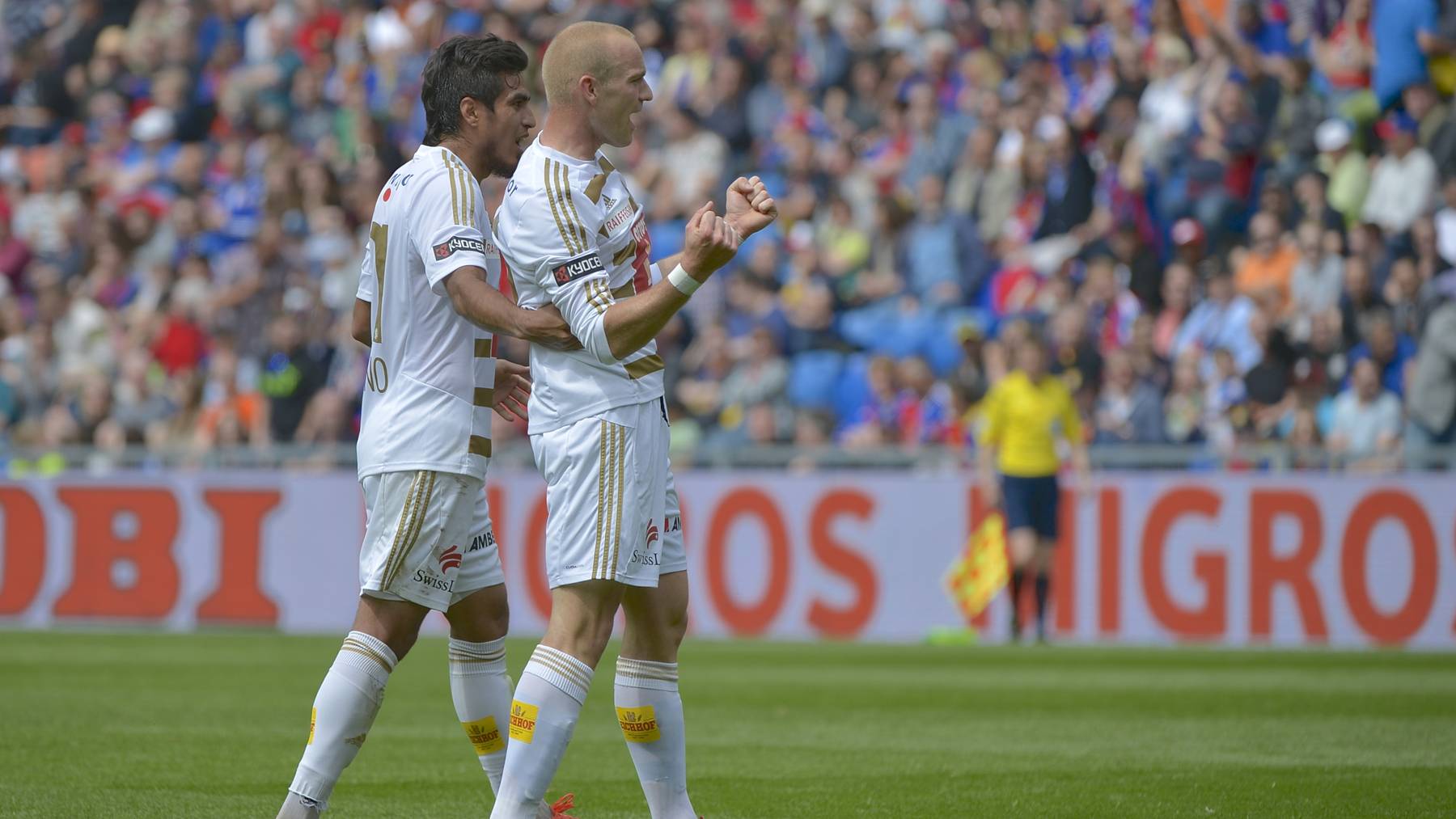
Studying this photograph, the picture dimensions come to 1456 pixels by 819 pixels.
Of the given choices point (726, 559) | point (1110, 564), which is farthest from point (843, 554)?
point (1110, 564)

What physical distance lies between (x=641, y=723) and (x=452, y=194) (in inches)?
65.9

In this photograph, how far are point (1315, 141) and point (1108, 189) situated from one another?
1.94 meters

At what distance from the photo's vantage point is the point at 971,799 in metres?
7.27

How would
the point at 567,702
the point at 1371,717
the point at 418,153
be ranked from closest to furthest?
the point at 567,702 → the point at 418,153 → the point at 1371,717

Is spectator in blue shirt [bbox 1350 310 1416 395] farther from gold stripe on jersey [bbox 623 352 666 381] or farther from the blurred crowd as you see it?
gold stripe on jersey [bbox 623 352 666 381]

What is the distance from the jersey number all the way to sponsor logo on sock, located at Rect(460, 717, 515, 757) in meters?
1.27

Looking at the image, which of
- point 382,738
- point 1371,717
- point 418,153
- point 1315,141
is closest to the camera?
point 418,153

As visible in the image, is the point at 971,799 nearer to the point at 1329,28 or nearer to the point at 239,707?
the point at 239,707

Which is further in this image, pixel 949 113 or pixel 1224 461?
pixel 949 113

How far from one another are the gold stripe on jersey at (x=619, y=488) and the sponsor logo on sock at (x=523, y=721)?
0.44 m

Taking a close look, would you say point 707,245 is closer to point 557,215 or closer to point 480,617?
point 557,215

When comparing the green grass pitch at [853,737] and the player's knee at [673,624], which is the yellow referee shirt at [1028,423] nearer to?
the green grass pitch at [853,737]

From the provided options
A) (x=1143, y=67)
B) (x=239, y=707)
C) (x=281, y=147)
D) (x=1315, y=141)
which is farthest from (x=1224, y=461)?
(x=281, y=147)

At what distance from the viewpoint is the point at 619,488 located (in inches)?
222
